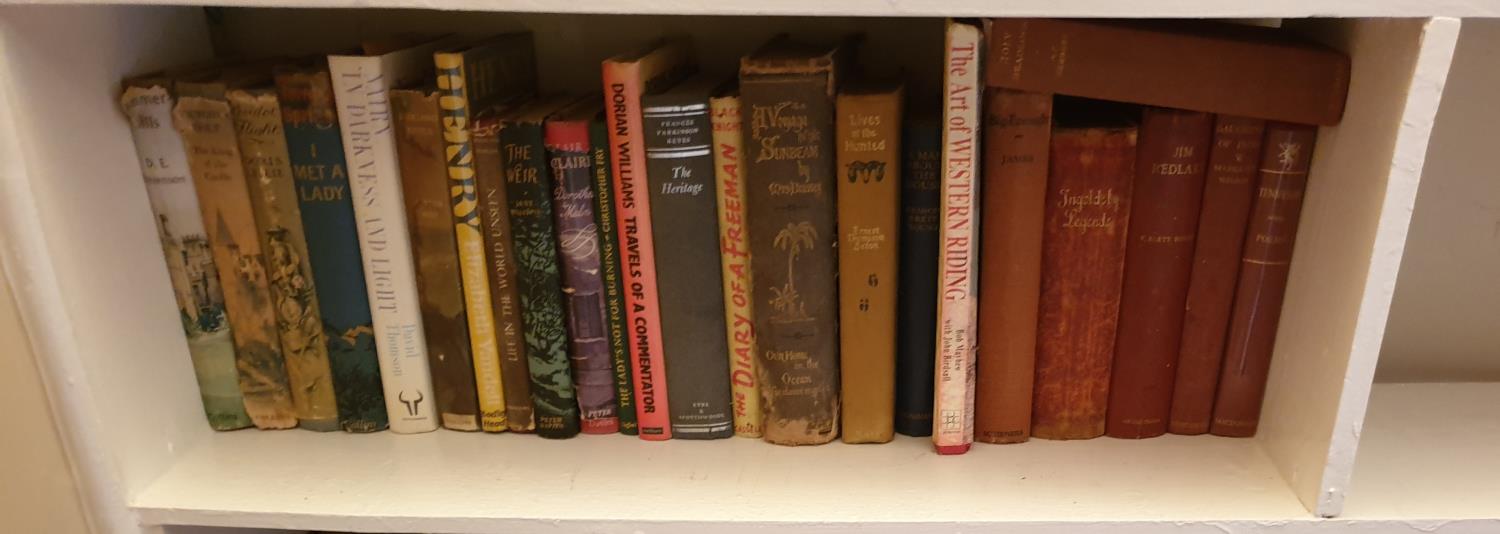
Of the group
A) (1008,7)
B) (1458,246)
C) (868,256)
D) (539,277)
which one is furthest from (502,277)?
(1458,246)

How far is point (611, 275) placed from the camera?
0.71 metres

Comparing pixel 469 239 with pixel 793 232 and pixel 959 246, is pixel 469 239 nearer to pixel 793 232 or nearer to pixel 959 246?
pixel 793 232

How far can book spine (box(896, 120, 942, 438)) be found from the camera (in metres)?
0.65

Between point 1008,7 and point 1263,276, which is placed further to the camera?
point 1263,276

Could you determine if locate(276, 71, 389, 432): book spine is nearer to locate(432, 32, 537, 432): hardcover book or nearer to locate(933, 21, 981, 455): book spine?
locate(432, 32, 537, 432): hardcover book

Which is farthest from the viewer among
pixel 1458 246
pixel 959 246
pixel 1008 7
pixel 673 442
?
pixel 1458 246

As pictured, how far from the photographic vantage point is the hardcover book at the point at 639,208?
65cm

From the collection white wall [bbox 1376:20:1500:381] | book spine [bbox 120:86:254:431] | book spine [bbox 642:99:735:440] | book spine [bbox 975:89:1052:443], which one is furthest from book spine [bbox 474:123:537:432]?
white wall [bbox 1376:20:1500:381]

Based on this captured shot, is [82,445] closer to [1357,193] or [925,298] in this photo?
[925,298]

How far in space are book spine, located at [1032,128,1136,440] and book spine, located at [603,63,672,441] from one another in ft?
0.90

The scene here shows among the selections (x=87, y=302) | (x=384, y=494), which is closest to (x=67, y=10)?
(x=87, y=302)

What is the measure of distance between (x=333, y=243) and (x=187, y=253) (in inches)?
4.6

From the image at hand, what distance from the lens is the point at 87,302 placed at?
65 cm

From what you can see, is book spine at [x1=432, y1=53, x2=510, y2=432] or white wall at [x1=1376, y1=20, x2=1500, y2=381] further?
white wall at [x1=1376, y1=20, x2=1500, y2=381]
